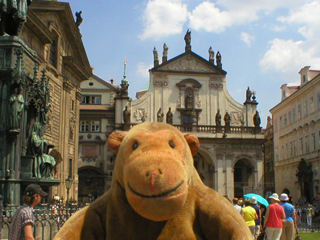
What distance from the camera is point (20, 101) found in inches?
323

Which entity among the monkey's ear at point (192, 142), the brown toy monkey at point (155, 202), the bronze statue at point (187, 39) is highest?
the bronze statue at point (187, 39)

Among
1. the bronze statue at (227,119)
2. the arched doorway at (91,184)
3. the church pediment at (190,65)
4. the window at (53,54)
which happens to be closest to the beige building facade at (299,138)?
the bronze statue at (227,119)

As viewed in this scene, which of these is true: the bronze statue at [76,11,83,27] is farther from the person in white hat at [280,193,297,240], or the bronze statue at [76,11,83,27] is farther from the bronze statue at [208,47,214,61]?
the person in white hat at [280,193,297,240]

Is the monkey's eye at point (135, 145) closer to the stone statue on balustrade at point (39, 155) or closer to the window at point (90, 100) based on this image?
the stone statue on balustrade at point (39, 155)

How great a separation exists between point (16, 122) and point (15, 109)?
0.27 metres

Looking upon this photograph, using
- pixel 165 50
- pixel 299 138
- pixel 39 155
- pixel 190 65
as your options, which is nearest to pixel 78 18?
pixel 165 50

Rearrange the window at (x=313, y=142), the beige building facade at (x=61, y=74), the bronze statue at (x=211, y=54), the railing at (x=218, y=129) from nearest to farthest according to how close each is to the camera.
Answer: the beige building facade at (x=61, y=74) → the window at (x=313, y=142) → the railing at (x=218, y=129) → the bronze statue at (x=211, y=54)

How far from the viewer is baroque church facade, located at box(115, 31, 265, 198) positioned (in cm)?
3675

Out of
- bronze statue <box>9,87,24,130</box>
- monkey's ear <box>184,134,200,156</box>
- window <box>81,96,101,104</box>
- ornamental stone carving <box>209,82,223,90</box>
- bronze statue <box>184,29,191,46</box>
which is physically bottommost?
monkey's ear <box>184,134,200,156</box>

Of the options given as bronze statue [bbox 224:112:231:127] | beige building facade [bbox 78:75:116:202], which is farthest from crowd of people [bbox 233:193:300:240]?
beige building facade [bbox 78:75:116:202]

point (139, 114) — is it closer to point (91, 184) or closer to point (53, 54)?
point (91, 184)

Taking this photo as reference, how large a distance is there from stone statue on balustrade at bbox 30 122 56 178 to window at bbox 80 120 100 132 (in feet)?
94.9

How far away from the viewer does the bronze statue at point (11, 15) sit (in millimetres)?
8453

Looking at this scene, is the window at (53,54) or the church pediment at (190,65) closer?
the window at (53,54)
